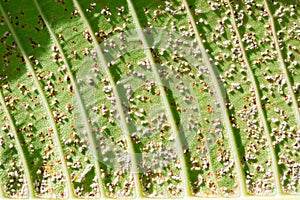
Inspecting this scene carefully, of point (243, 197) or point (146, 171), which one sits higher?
point (146, 171)

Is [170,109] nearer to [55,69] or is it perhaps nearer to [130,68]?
[130,68]

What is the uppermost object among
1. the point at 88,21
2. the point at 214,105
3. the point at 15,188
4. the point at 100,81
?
the point at 88,21

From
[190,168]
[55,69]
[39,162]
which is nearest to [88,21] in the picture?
[55,69]

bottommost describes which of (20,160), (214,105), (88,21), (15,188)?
(15,188)

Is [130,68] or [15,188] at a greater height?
[130,68]

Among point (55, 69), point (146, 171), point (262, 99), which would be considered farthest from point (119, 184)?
point (262, 99)

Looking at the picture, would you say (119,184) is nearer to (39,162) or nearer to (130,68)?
(39,162)
